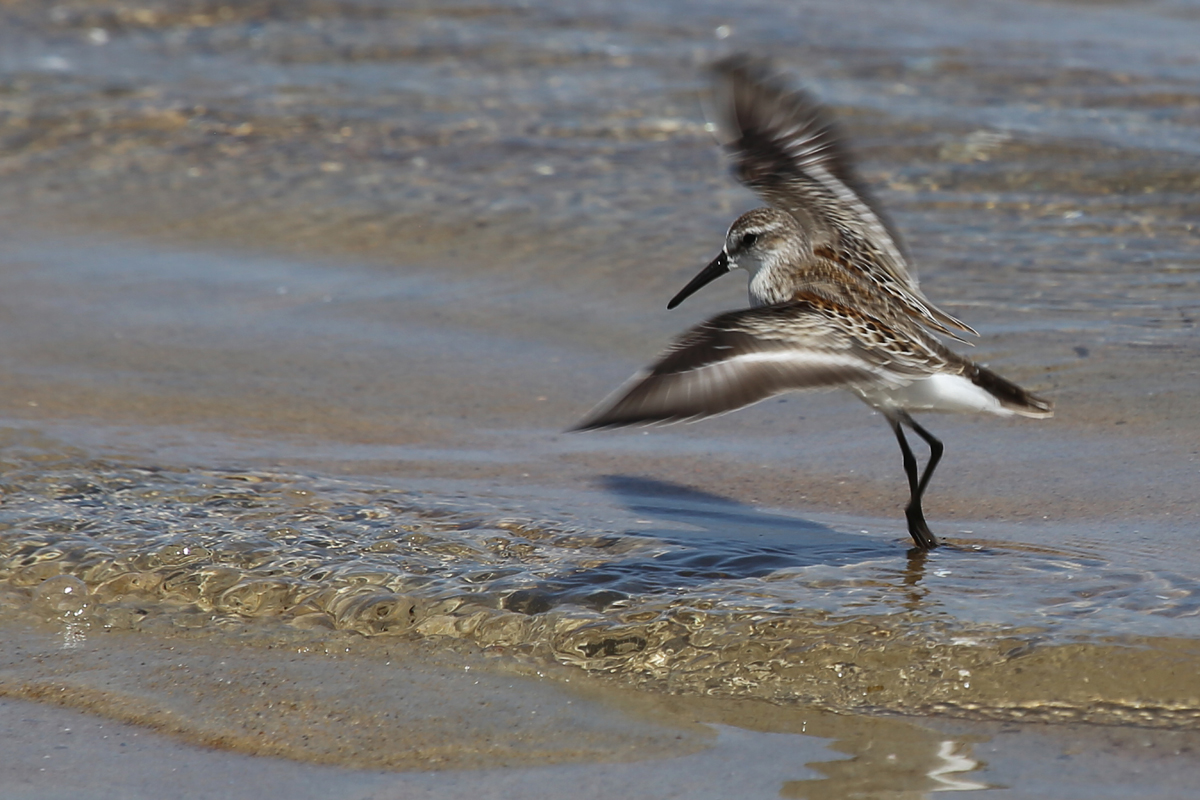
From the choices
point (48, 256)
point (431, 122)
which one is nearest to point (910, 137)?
point (431, 122)

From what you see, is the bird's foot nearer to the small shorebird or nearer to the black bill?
the small shorebird

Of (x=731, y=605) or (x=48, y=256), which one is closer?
(x=731, y=605)

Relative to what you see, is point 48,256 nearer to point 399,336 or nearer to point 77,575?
point 399,336

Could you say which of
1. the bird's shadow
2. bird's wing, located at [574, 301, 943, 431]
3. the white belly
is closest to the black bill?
the bird's shadow

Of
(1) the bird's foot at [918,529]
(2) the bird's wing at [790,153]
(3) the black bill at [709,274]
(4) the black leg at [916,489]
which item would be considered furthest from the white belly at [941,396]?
(3) the black bill at [709,274]

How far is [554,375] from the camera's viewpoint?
6.42 m

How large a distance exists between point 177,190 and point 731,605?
18.4 ft

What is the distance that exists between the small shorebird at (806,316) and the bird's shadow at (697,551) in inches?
13.1

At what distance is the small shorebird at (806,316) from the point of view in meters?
3.83

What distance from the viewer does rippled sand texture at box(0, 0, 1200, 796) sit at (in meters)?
4.04

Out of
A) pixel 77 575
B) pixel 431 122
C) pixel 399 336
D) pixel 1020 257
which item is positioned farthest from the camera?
pixel 431 122

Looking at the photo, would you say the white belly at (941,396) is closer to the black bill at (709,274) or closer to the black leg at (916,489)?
the black leg at (916,489)

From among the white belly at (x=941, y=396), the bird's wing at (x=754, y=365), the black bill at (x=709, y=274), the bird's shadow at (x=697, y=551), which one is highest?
the black bill at (x=709, y=274)

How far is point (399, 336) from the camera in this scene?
6.82m
